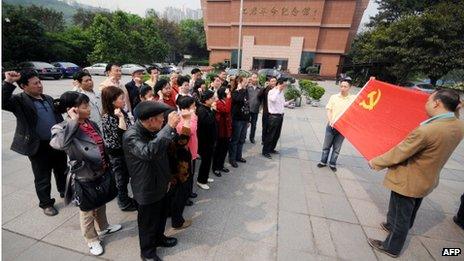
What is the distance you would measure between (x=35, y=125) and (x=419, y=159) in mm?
4374

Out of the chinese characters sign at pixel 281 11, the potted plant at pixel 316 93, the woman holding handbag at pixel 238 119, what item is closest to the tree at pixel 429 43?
the potted plant at pixel 316 93

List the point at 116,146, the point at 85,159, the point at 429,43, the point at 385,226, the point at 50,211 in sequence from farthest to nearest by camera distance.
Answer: the point at 429,43
the point at 385,226
the point at 50,211
the point at 116,146
the point at 85,159

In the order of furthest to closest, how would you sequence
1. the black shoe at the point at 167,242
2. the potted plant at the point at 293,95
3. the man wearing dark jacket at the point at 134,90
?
the potted plant at the point at 293,95 → the man wearing dark jacket at the point at 134,90 → the black shoe at the point at 167,242

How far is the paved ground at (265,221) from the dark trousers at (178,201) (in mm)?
158

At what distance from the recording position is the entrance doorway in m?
35.5

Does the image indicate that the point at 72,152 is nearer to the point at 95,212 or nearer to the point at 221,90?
the point at 95,212

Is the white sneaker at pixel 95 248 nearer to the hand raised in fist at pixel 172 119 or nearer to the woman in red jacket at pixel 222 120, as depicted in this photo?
the hand raised in fist at pixel 172 119

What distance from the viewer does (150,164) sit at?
233 centimetres

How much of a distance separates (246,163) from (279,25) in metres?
32.2

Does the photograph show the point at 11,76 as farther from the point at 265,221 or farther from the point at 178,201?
the point at 265,221

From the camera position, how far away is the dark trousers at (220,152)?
450 centimetres

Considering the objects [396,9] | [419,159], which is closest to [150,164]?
[419,159]

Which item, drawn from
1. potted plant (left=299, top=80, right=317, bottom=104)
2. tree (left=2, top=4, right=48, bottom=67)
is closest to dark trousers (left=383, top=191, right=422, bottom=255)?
potted plant (left=299, top=80, right=317, bottom=104)

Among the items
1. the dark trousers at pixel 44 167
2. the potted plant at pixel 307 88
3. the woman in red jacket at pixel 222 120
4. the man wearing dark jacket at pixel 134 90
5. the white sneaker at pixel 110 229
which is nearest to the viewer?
the white sneaker at pixel 110 229
